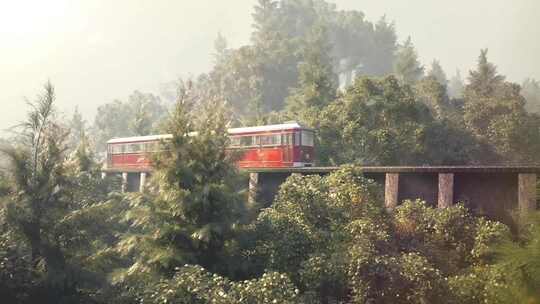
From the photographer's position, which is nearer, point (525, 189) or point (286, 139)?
point (525, 189)

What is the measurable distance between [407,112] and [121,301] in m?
23.3

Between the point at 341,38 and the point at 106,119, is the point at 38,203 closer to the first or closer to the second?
the point at 106,119

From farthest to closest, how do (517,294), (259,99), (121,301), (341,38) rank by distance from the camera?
(341,38) < (259,99) < (121,301) < (517,294)

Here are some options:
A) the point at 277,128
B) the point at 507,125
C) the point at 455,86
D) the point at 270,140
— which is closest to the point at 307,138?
the point at 277,128

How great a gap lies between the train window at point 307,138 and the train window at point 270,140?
4.19 feet

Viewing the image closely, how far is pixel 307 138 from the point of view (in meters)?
23.0

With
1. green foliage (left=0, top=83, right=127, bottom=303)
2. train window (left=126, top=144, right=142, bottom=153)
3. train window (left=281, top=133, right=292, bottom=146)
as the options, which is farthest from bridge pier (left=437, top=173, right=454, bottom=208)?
train window (left=126, top=144, right=142, bottom=153)

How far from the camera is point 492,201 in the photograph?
14.6 m

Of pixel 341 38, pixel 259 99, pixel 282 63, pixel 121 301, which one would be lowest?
pixel 121 301

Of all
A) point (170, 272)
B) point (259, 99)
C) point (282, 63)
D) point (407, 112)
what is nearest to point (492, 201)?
point (170, 272)

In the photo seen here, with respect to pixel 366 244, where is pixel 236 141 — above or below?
above

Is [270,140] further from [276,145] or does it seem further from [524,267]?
[524,267]

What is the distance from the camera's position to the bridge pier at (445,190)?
15.1 metres

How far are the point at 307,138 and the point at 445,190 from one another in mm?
9064
